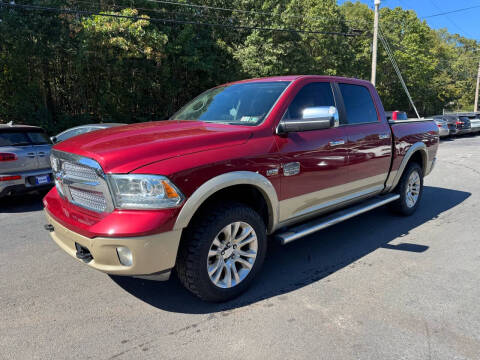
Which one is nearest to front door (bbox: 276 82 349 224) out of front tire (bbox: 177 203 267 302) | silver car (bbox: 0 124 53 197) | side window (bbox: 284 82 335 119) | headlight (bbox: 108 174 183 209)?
side window (bbox: 284 82 335 119)

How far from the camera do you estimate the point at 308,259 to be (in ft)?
12.8

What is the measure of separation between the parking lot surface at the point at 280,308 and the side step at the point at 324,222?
0.44 m

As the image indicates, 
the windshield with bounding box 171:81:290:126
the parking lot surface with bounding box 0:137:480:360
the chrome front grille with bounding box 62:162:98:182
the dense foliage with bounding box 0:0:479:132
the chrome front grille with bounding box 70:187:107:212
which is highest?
the dense foliage with bounding box 0:0:479:132

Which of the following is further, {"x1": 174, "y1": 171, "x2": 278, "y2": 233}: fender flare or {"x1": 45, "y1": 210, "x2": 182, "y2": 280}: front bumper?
{"x1": 174, "y1": 171, "x2": 278, "y2": 233}: fender flare

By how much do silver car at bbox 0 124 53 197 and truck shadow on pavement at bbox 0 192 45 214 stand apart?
1.34ft

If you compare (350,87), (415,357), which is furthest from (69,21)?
(415,357)

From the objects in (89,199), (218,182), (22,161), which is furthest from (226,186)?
(22,161)

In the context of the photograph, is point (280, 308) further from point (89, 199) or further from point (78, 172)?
point (78, 172)

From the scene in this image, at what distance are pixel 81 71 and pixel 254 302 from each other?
15.9 metres

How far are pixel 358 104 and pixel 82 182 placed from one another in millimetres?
3286

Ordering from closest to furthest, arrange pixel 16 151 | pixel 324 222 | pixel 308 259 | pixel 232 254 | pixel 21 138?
pixel 232 254 → pixel 324 222 → pixel 308 259 → pixel 16 151 → pixel 21 138

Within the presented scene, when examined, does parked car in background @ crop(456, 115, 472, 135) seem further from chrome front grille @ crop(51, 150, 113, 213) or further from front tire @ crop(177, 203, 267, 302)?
chrome front grille @ crop(51, 150, 113, 213)

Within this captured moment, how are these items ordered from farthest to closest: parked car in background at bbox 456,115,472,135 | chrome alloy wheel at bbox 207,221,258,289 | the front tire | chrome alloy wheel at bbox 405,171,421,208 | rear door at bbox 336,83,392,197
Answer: parked car in background at bbox 456,115,472,135
chrome alloy wheel at bbox 405,171,421,208
rear door at bbox 336,83,392,197
chrome alloy wheel at bbox 207,221,258,289
the front tire

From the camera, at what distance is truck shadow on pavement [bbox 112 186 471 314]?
3.07 m
